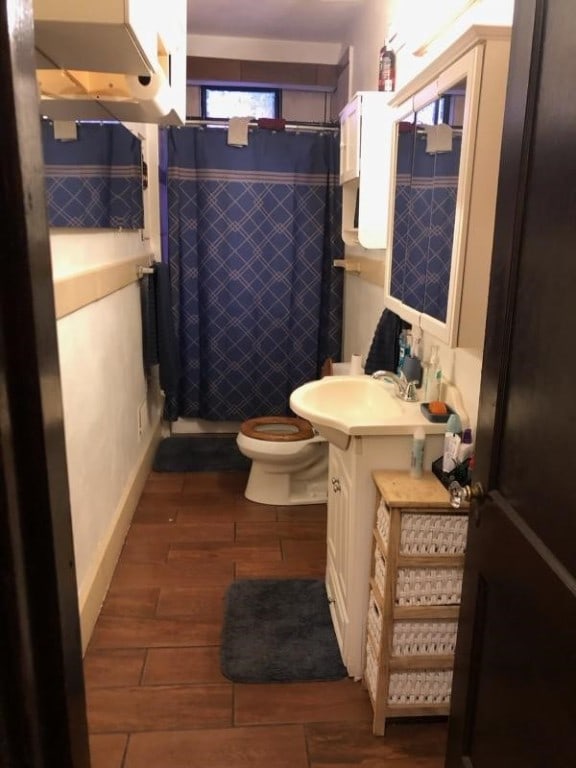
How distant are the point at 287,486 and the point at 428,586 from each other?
4.93 feet

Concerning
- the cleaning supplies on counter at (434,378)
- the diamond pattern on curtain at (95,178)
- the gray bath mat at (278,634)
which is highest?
the diamond pattern on curtain at (95,178)

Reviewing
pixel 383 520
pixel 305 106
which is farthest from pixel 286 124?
pixel 383 520

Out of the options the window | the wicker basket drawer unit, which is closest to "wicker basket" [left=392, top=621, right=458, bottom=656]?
the wicker basket drawer unit

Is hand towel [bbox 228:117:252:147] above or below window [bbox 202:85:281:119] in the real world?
below

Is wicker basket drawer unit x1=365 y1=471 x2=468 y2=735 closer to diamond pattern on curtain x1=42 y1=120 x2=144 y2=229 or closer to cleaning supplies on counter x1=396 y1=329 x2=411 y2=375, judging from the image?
cleaning supplies on counter x1=396 y1=329 x2=411 y2=375

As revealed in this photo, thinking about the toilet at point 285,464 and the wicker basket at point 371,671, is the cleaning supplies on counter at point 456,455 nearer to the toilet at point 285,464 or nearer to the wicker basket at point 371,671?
the wicker basket at point 371,671

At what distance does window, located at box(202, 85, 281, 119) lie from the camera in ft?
13.4

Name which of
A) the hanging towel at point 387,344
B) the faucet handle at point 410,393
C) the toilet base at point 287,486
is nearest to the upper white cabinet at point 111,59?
the hanging towel at point 387,344

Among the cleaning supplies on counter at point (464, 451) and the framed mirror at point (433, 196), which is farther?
the cleaning supplies on counter at point (464, 451)

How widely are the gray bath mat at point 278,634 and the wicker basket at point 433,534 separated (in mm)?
600

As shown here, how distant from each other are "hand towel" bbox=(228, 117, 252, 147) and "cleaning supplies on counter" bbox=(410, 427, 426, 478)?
236 cm

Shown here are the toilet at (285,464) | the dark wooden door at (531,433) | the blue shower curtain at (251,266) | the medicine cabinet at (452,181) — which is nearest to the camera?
the dark wooden door at (531,433)

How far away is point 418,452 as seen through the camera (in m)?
1.80

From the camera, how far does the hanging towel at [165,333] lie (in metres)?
3.43
